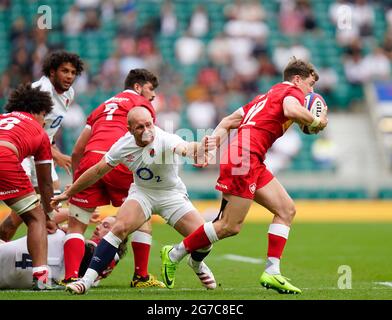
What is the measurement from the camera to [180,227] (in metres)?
8.95

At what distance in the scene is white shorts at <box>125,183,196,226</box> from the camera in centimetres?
866

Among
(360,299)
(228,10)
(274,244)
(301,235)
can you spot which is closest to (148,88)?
(274,244)

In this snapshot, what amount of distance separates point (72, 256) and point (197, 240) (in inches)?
51.0

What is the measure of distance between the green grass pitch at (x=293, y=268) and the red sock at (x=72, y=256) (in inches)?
12.4

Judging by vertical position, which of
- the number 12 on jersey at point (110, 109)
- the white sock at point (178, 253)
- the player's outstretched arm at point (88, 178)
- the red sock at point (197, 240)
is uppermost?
the number 12 on jersey at point (110, 109)

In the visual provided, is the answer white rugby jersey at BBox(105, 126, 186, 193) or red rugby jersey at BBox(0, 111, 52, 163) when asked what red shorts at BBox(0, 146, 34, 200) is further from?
white rugby jersey at BBox(105, 126, 186, 193)

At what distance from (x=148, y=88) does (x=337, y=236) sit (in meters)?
7.21

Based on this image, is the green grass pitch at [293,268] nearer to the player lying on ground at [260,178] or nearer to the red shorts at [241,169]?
the player lying on ground at [260,178]

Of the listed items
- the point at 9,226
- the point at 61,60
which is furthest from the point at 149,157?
the point at 9,226

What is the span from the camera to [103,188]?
9469 millimetres

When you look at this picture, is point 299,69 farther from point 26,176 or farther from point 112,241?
point 26,176

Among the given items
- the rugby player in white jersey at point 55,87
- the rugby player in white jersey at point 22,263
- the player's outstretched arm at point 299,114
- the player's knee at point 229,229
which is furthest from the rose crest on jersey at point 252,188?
the rugby player in white jersey at point 55,87

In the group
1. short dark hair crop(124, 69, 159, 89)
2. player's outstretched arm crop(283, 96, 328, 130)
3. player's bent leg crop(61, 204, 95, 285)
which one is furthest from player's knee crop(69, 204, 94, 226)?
player's outstretched arm crop(283, 96, 328, 130)

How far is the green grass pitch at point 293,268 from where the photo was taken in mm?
8109
